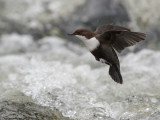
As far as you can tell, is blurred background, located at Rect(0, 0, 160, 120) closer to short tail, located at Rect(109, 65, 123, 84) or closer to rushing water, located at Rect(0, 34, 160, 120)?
rushing water, located at Rect(0, 34, 160, 120)

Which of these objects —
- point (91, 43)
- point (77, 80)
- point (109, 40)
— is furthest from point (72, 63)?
point (91, 43)

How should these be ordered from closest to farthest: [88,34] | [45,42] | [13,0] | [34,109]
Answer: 1. [88,34]
2. [34,109]
3. [45,42]
4. [13,0]

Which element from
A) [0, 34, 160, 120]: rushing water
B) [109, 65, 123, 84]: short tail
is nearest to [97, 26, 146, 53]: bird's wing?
[109, 65, 123, 84]: short tail

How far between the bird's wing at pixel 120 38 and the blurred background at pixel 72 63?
782 millimetres

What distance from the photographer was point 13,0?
8414mm

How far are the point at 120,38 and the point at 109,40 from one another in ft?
0.39

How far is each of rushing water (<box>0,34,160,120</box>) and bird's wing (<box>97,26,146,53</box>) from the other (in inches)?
30.5

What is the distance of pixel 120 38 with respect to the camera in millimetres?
3840

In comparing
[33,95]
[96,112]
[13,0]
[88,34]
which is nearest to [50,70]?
[33,95]

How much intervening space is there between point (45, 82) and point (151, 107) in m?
1.55

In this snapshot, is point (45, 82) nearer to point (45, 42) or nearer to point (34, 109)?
point (34, 109)

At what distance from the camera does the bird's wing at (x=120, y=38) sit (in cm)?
371

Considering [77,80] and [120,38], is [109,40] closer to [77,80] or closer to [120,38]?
[120,38]

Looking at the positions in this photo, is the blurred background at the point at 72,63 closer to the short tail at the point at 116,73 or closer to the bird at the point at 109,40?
the short tail at the point at 116,73
